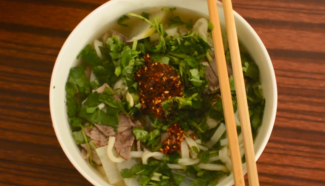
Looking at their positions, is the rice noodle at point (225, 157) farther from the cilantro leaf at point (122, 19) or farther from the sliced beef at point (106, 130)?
the cilantro leaf at point (122, 19)

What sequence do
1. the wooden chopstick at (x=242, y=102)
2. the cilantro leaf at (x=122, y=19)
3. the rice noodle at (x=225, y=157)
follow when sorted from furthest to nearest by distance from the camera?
the cilantro leaf at (x=122, y=19)
the rice noodle at (x=225, y=157)
the wooden chopstick at (x=242, y=102)

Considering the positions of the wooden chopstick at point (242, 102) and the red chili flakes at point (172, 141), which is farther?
the red chili flakes at point (172, 141)

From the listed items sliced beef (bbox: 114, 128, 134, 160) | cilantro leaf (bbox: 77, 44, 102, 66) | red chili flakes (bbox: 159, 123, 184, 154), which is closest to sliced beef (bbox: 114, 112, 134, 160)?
sliced beef (bbox: 114, 128, 134, 160)

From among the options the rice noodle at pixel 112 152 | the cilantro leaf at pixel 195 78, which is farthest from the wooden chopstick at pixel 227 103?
the rice noodle at pixel 112 152

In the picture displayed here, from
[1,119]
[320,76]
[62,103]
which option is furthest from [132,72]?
[320,76]

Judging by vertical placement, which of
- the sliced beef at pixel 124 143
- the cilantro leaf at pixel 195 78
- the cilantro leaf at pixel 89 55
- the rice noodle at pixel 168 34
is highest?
the rice noodle at pixel 168 34

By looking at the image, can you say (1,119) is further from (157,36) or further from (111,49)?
(157,36)
